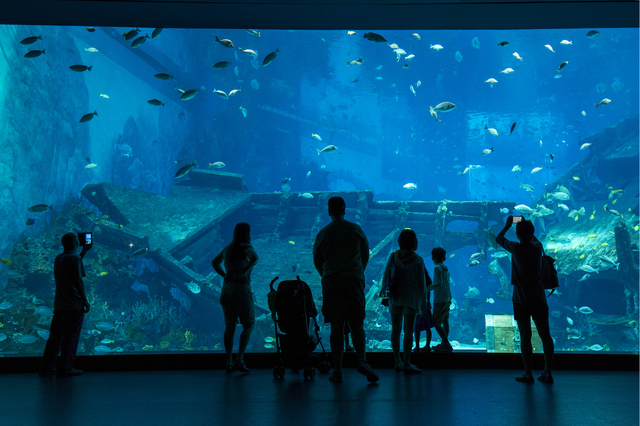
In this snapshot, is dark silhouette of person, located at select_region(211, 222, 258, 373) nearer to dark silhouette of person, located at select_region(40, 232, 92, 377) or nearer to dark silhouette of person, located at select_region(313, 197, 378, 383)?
dark silhouette of person, located at select_region(313, 197, 378, 383)

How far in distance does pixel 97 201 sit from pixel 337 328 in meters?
15.9

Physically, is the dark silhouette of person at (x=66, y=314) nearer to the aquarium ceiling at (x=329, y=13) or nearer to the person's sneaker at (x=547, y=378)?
the aquarium ceiling at (x=329, y=13)

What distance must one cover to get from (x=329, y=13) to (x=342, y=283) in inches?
149

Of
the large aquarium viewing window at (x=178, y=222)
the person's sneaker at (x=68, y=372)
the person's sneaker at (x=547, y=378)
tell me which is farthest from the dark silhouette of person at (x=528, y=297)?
the person's sneaker at (x=68, y=372)

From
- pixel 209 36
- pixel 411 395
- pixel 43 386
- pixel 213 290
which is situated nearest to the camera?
pixel 411 395

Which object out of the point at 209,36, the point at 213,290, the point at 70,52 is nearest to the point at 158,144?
the point at 70,52

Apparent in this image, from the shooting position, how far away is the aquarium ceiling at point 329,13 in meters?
4.89

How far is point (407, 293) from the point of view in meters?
3.89

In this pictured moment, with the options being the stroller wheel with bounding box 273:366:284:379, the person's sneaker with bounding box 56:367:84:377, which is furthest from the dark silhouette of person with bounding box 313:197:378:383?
the person's sneaker with bounding box 56:367:84:377

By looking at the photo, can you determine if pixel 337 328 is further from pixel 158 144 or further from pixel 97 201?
pixel 158 144

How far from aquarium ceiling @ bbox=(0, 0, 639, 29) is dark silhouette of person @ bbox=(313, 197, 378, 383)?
10.4 feet

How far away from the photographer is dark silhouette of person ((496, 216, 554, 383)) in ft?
11.9

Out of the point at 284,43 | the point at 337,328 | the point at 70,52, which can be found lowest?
the point at 337,328

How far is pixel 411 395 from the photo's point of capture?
9.36ft
